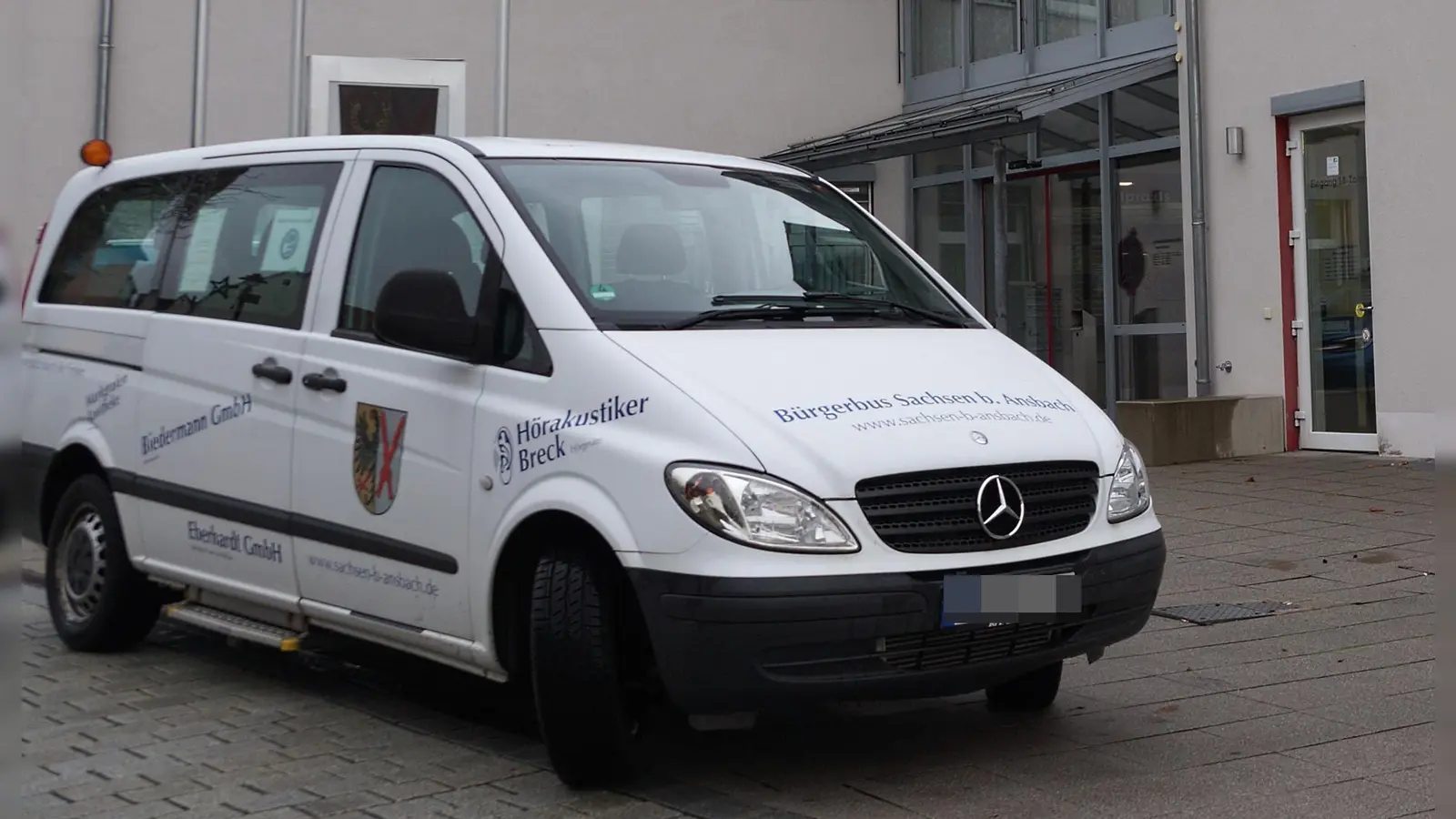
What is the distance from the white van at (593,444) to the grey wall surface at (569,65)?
1150 centimetres

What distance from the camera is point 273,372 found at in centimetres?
543

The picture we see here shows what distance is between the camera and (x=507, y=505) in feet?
14.7

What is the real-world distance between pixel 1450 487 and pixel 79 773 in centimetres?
441

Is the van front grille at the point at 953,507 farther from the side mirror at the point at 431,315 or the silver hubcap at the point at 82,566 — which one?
the silver hubcap at the point at 82,566

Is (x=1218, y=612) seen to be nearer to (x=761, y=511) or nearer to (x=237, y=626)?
(x=761, y=511)

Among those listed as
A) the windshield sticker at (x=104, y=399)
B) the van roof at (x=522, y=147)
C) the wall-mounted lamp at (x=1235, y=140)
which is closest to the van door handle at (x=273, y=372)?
the van roof at (x=522, y=147)

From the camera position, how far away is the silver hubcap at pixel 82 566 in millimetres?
6371

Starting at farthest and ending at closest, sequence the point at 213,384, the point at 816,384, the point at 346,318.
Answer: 1. the point at 213,384
2. the point at 346,318
3. the point at 816,384

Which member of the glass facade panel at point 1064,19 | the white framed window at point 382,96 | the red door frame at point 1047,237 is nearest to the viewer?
the glass facade panel at point 1064,19

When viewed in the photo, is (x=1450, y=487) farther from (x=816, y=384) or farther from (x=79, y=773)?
(x=79, y=773)

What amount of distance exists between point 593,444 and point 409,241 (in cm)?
132

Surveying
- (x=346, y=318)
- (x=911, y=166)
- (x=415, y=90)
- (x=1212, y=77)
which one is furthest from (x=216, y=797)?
(x=911, y=166)

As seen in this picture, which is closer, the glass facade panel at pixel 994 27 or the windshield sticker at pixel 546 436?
the windshield sticker at pixel 546 436

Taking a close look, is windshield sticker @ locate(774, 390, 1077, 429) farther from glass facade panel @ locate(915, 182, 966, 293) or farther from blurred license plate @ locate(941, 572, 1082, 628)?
glass facade panel @ locate(915, 182, 966, 293)
